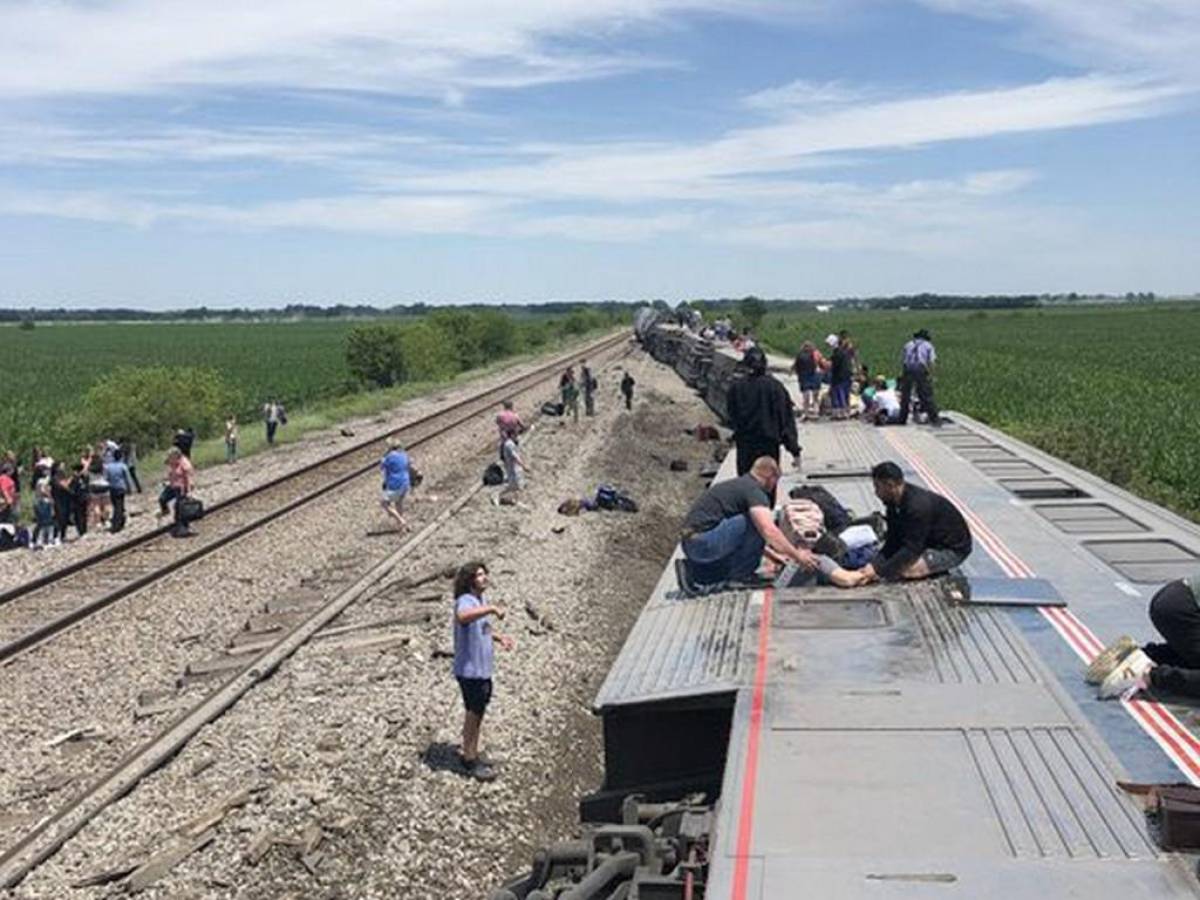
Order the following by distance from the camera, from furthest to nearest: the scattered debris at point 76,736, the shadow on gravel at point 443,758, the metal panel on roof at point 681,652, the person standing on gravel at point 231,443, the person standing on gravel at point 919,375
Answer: the person standing on gravel at point 231,443, the person standing on gravel at point 919,375, the scattered debris at point 76,736, the shadow on gravel at point 443,758, the metal panel on roof at point 681,652

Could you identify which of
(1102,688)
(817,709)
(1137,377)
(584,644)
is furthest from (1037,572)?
(1137,377)

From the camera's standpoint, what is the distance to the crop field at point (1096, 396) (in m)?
22.3

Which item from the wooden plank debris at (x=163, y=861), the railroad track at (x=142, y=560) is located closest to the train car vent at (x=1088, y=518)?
the wooden plank debris at (x=163, y=861)

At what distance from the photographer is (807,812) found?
5312 millimetres

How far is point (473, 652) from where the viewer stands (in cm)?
963

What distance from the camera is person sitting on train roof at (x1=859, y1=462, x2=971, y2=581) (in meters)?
8.95

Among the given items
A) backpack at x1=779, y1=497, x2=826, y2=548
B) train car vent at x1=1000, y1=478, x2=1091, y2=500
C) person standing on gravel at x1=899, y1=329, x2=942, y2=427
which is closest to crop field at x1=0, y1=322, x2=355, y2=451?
person standing on gravel at x1=899, y1=329, x2=942, y2=427

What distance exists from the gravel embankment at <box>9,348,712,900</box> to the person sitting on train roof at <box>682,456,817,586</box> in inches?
77.5

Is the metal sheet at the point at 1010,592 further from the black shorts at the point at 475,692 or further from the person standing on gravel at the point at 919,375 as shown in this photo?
the person standing on gravel at the point at 919,375

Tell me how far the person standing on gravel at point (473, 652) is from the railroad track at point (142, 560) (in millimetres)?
5749

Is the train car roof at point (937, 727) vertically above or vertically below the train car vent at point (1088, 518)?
below

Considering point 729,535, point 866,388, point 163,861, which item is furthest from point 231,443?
point 163,861

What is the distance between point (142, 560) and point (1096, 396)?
2918cm

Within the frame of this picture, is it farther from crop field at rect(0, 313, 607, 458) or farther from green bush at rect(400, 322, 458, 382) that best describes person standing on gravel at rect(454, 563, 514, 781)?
green bush at rect(400, 322, 458, 382)
